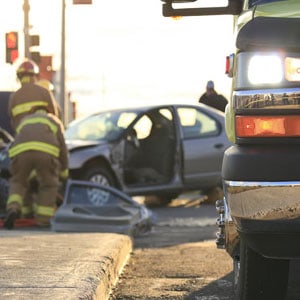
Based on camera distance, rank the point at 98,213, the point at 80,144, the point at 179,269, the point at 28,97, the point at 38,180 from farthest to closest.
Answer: the point at 80,144 < the point at 28,97 < the point at 38,180 < the point at 98,213 < the point at 179,269

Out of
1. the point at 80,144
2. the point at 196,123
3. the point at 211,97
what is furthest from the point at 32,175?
the point at 196,123

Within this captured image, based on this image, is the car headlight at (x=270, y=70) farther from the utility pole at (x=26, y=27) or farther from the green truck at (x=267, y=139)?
the utility pole at (x=26, y=27)

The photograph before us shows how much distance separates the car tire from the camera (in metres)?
12.5

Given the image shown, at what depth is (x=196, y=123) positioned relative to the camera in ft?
45.5

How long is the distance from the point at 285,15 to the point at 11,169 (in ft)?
22.3

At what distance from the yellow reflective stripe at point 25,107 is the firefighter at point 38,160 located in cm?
38

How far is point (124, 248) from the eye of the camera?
7387 millimetres

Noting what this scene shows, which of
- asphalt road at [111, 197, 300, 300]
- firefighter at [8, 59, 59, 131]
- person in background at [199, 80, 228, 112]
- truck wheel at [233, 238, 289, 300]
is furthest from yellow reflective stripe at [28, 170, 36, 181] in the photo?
truck wheel at [233, 238, 289, 300]

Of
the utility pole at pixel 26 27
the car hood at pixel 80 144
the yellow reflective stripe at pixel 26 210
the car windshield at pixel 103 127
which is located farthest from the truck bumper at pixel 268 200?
the utility pole at pixel 26 27

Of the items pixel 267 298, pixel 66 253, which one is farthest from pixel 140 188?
pixel 267 298

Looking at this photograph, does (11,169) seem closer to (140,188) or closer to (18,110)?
(18,110)

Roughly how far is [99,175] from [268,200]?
8872 millimetres

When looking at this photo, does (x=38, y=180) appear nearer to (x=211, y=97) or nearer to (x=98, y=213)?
(x=98, y=213)

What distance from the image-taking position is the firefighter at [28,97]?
35.5ft
